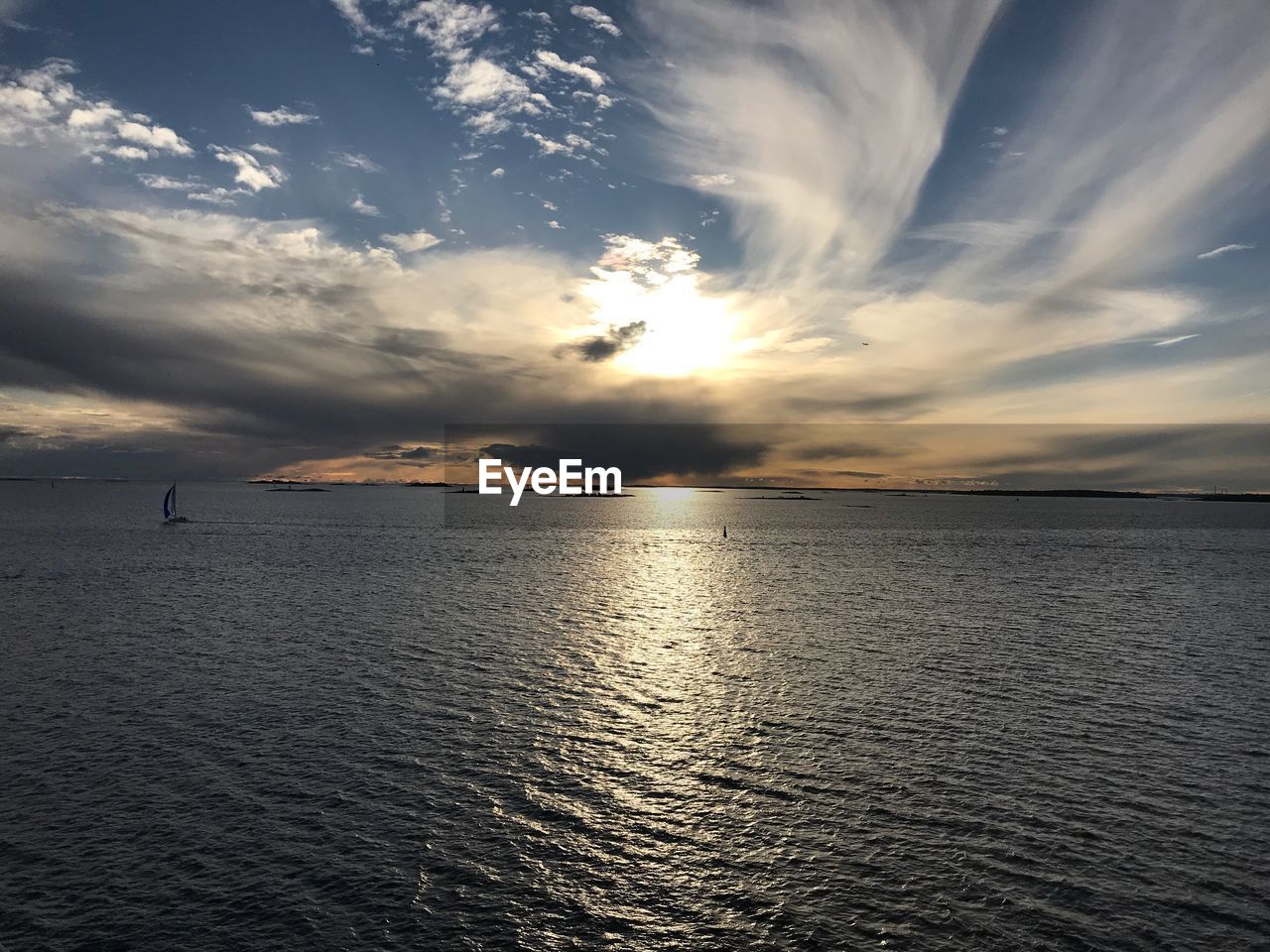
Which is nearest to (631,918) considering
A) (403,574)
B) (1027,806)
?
(1027,806)

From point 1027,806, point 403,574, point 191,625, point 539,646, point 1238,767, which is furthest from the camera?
point 403,574

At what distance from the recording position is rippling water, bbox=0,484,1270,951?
21.3 m

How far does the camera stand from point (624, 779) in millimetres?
30984

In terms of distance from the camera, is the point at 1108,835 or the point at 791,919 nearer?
the point at 791,919

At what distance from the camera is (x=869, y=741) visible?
116 ft

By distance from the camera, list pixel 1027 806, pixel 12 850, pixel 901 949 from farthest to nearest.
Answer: pixel 1027 806, pixel 12 850, pixel 901 949

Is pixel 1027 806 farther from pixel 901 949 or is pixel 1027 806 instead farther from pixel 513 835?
pixel 513 835

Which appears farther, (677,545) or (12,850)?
(677,545)

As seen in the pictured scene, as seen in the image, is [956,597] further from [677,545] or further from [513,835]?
[677,545]

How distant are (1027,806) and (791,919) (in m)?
13.0

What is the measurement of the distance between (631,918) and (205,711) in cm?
2899

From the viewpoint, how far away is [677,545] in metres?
164

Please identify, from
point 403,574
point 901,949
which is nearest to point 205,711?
point 901,949

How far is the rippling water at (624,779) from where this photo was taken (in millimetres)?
21281
